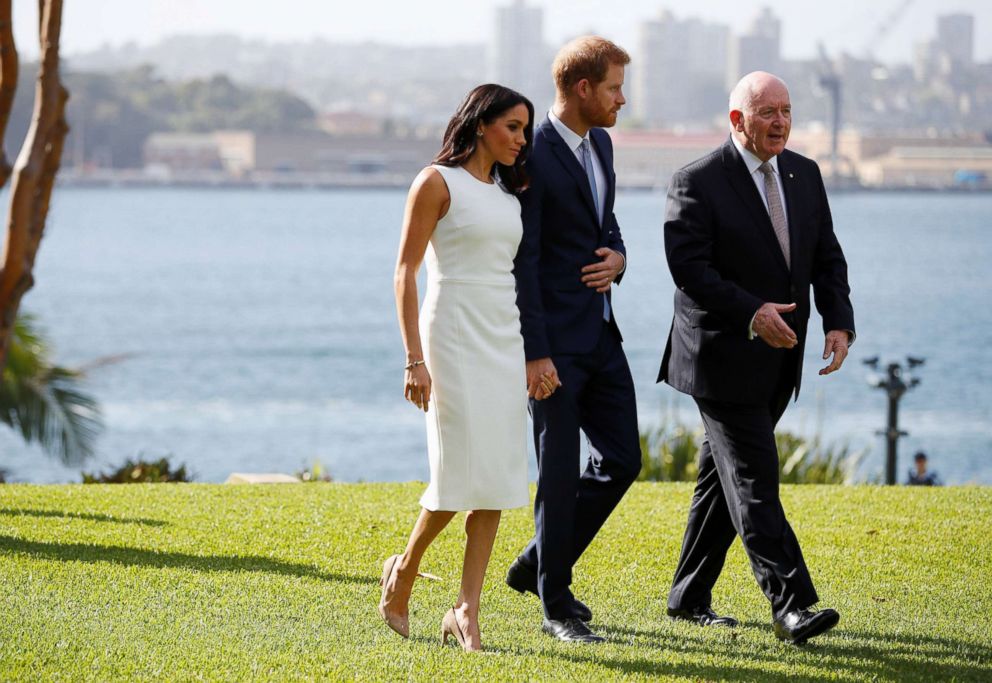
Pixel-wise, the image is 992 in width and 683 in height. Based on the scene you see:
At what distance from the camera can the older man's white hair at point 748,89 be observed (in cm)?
492

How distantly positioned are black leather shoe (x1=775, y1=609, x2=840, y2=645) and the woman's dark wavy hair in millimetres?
1643

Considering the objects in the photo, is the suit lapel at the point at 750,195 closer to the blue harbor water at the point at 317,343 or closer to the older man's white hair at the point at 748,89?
the older man's white hair at the point at 748,89

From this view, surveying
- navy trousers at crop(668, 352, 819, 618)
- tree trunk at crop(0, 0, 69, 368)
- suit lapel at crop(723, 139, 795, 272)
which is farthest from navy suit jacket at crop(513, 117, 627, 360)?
tree trunk at crop(0, 0, 69, 368)

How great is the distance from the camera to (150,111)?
165 meters

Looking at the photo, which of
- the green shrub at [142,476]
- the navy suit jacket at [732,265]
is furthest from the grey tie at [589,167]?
the green shrub at [142,476]

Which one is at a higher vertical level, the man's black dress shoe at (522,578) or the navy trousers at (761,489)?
the navy trousers at (761,489)

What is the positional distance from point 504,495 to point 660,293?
215 ft

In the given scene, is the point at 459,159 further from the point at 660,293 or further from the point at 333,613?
the point at 660,293

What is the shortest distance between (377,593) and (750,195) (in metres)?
2.00

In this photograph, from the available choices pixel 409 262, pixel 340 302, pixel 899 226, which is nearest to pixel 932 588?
pixel 409 262

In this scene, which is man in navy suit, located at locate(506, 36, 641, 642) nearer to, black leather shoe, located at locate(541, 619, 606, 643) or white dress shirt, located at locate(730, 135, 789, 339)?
black leather shoe, located at locate(541, 619, 606, 643)

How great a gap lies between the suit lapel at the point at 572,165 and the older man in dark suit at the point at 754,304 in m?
0.28

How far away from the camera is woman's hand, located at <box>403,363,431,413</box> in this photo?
4621 mm

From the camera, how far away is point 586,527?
17.1 feet
